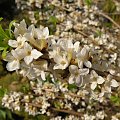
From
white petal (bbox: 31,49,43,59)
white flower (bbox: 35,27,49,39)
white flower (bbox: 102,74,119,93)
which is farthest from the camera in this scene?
white flower (bbox: 102,74,119,93)

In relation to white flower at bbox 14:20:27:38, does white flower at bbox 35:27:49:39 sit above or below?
below

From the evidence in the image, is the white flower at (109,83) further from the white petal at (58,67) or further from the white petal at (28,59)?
the white petal at (28,59)

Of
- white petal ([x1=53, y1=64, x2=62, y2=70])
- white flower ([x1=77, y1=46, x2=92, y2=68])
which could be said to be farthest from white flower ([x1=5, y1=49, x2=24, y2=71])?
white flower ([x1=77, y1=46, x2=92, y2=68])

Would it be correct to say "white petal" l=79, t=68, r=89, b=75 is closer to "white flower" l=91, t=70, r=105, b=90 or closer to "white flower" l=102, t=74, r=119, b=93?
"white flower" l=91, t=70, r=105, b=90

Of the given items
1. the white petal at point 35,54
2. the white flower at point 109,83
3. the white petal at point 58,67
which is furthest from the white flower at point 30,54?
the white flower at point 109,83

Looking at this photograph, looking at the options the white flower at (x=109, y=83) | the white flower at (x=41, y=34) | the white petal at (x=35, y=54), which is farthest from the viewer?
the white flower at (x=109, y=83)

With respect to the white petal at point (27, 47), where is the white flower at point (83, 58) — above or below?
below

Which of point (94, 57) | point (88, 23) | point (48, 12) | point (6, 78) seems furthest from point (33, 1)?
point (94, 57)
